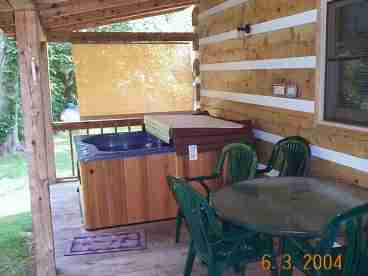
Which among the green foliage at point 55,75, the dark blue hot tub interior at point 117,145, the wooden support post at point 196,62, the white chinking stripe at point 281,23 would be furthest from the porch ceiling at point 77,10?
the green foliage at point 55,75

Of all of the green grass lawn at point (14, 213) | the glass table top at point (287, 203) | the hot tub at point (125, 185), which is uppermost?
the glass table top at point (287, 203)

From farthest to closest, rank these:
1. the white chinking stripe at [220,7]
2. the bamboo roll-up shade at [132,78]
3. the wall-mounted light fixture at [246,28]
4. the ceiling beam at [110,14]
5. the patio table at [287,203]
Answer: the bamboo roll-up shade at [132,78] < the ceiling beam at [110,14] < the white chinking stripe at [220,7] < the wall-mounted light fixture at [246,28] < the patio table at [287,203]

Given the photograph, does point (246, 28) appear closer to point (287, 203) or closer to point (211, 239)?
point (287, 203)

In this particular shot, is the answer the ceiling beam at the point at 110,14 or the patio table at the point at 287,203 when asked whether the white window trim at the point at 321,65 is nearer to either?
the patio table at the point at 287,203

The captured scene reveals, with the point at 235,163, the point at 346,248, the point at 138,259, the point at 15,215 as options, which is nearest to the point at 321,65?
the point at 235,163

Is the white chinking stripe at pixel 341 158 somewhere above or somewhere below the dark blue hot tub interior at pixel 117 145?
above

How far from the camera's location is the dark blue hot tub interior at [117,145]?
388cm

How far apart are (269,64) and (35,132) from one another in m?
2.15

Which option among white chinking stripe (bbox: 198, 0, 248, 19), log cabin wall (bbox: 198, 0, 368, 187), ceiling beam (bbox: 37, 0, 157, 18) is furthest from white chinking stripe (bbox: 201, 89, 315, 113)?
ceiling beam (bbox: 37, 0, 157, 18)

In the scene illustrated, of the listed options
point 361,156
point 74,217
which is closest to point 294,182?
point 361,156

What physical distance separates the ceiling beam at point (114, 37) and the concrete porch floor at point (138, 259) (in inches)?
100

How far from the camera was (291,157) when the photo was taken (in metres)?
3.32

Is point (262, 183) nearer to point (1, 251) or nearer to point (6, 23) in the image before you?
point (1, 251)

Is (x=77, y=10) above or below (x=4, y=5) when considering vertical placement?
above
